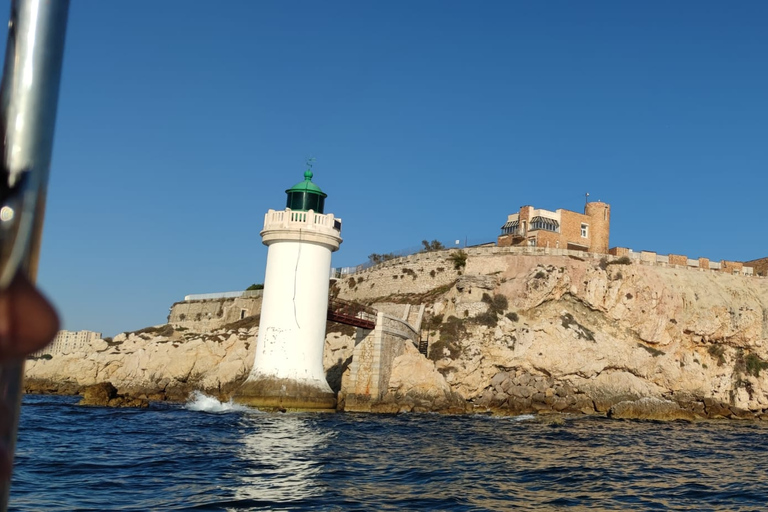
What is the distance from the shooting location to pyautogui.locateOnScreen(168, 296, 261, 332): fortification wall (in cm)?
5316

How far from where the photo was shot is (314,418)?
24.4 m

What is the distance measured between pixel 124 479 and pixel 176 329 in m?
42.5

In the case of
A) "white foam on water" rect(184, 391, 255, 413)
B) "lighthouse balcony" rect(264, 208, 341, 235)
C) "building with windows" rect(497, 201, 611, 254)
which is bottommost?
"white foam on water" rect(184, 391, 255, 413)

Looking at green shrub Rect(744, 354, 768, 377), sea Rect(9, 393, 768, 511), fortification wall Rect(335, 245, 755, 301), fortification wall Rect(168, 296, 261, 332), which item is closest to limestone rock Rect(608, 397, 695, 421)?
green shrub Rect(744, 354, 768, 377)

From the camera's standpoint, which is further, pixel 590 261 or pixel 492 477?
pixel 590 261

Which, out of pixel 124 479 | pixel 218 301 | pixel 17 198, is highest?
pixel 218 301

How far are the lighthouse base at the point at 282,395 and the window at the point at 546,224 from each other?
2788 centimetres

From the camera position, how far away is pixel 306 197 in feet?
94.6

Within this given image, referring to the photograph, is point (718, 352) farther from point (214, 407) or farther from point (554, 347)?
point (214, 407)

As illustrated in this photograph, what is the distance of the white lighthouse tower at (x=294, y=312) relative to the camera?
2748 centimetres

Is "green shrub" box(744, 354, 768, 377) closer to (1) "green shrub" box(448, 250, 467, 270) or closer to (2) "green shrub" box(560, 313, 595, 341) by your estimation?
(2) "green shrub" box(560, 313, 595, 341)

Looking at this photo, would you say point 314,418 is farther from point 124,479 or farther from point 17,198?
point 17,198

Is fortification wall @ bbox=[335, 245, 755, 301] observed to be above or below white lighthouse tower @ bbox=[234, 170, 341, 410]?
above

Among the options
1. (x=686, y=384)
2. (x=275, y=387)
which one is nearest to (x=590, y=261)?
(x=686, y=384)
